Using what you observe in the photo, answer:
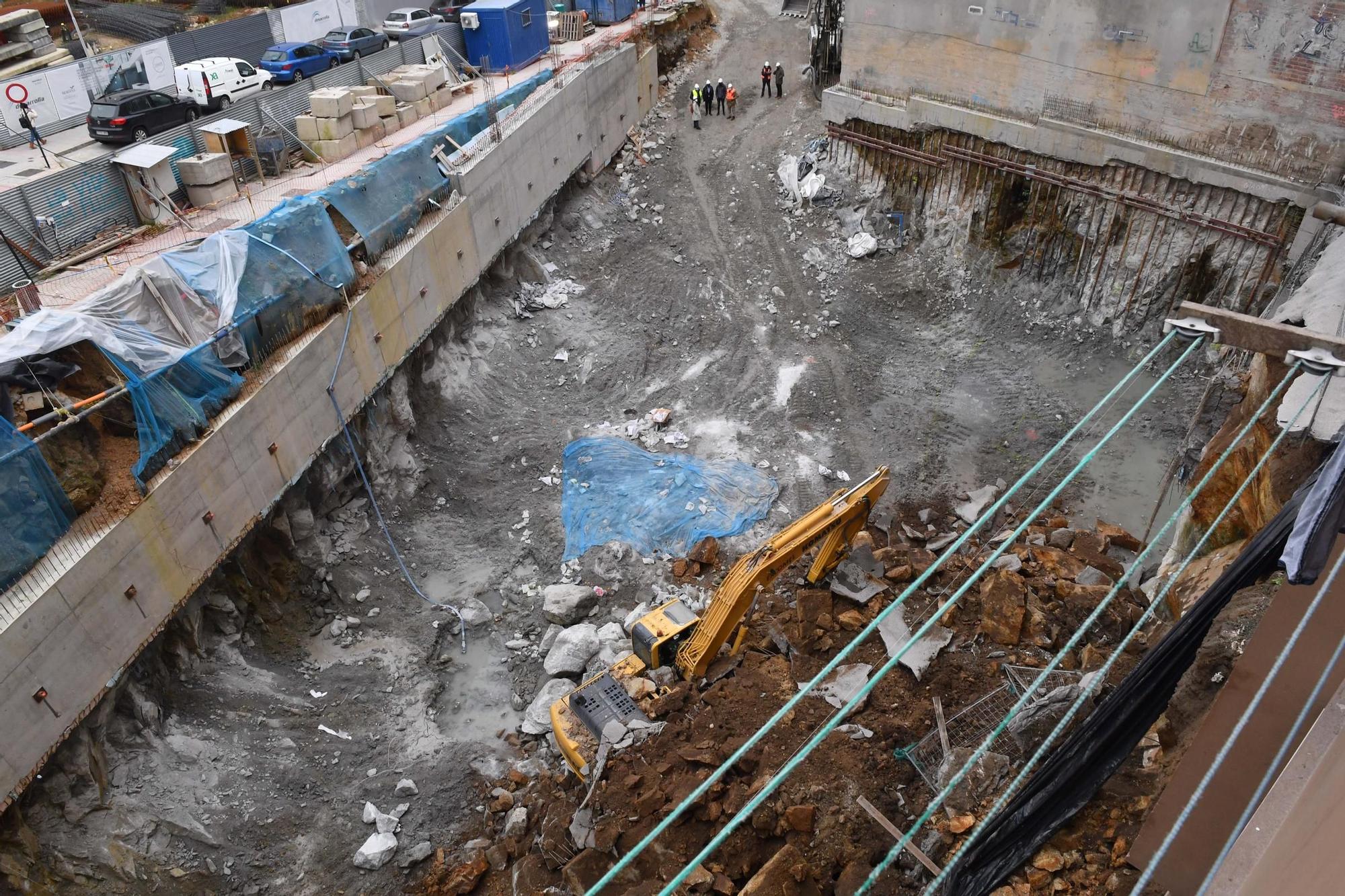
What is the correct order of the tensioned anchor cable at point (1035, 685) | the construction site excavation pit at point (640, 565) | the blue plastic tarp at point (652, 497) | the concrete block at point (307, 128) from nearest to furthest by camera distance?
the tensioned anchor cable at point (1035, 685) → the construction site excavation pit at point (640, 565) → the blue plastic tarp at point (652, 497) → the concrete block at point (307, 128)

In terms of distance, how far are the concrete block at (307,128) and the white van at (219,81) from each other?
3179mm

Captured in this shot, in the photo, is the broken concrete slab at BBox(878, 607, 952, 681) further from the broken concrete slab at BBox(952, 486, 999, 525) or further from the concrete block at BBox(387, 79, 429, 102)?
the concrete block at BBox(387, 79, 429, 102)

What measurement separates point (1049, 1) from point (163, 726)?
73.6 ft

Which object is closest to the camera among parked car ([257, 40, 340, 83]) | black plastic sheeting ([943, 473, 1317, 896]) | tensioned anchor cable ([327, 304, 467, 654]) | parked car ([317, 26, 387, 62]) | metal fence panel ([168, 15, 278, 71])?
black plastic sheeting ([943, 473, 1317, 896])

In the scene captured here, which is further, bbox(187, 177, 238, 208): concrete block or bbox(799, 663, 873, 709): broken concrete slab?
bbox(187, 177, 238, 208): concrete block

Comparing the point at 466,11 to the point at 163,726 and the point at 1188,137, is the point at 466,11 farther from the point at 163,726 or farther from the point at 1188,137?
the point at 163,726

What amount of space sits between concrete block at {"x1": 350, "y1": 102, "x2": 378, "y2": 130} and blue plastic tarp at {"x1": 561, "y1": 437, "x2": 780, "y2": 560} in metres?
9.51

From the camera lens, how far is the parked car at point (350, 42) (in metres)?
24.1

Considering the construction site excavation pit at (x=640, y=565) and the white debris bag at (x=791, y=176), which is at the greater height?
the white debris bag at (x=791, y=176)

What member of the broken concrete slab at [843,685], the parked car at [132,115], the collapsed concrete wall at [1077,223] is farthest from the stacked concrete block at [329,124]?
the broken concrete slab at [843,685]

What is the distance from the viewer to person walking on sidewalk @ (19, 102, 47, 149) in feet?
61.7

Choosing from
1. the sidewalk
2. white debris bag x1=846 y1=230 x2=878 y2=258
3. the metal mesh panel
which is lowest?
the metal mesh panel

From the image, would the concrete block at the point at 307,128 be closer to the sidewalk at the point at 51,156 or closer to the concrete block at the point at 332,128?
the concrete block at the point at 332,128

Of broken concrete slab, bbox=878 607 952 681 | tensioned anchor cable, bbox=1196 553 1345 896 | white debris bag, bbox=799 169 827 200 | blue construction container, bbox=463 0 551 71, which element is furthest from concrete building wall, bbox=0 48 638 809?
tensioned anchor cable, bbox=1196 553 1345 896
